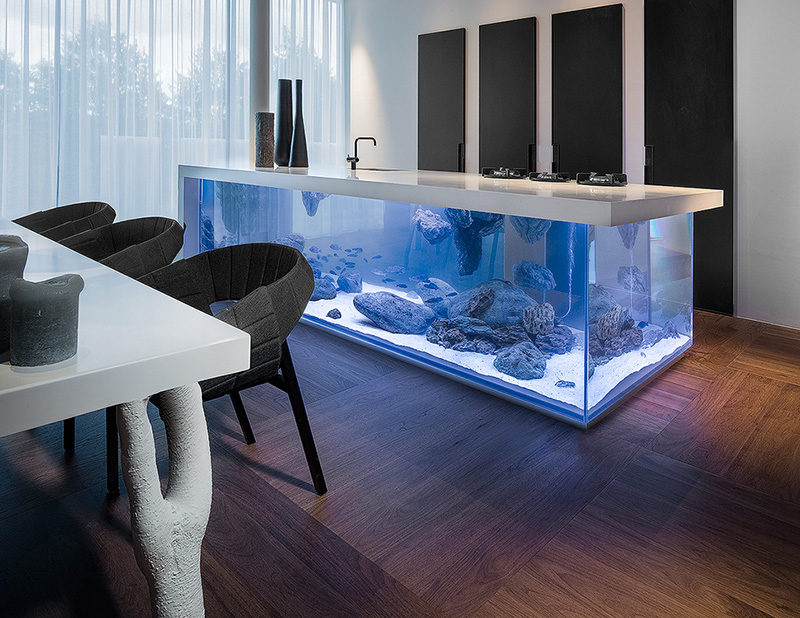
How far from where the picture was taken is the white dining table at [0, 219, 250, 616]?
2.21ft

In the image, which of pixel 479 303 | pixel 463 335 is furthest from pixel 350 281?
pixel 479 303

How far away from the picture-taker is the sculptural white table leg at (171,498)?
32.1 inches

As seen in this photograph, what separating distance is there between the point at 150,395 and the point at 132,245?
162 centimetres

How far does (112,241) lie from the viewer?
7.52ft

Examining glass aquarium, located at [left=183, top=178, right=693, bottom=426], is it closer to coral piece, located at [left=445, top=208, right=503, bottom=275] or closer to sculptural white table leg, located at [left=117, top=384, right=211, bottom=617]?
coral piece, located at [left=445, top=208, right=503, bottom=275]

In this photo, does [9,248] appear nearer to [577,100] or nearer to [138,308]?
[138,308]

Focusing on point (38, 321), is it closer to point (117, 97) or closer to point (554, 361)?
point (554, 361)

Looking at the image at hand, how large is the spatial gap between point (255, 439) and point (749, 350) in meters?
2.63

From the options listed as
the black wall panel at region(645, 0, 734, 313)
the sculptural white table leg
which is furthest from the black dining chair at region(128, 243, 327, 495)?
the black wall panel at region(645, 0, 734, 313)

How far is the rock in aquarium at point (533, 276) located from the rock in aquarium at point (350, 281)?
1.01 metres

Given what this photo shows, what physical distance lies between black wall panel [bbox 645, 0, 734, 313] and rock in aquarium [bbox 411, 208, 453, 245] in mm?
2283

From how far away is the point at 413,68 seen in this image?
5.70 meters

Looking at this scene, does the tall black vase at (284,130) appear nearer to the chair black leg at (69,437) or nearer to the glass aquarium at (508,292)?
the glass aquarium at (508,292)

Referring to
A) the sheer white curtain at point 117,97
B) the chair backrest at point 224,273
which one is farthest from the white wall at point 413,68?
the chair backrest at point 224,273
